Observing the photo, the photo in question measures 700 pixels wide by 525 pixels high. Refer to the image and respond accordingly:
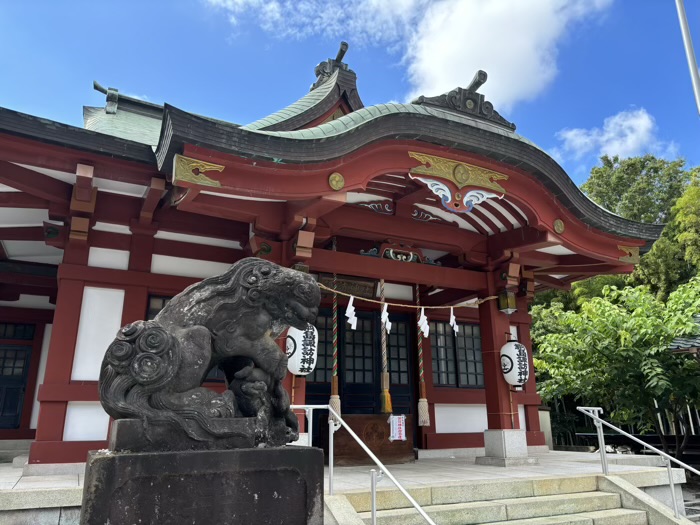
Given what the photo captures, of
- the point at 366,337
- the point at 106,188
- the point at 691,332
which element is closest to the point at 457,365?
the point at 366,337

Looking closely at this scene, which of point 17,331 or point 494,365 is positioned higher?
point 17,331

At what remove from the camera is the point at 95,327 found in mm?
6613

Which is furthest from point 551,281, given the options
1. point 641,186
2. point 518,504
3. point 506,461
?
point 641,186

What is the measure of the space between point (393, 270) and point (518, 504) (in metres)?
3.47

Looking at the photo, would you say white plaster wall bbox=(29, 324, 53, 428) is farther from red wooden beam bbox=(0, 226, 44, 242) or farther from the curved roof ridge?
the curved roof ridge

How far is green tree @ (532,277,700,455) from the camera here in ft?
34.8

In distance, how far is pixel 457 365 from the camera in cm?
1015

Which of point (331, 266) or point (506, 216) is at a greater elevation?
point (506, 216)

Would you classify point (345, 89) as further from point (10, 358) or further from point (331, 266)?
point (10, 358)

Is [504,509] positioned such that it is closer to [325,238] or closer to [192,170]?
[325,238]

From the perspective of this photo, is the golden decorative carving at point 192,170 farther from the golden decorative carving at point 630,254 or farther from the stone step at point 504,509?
the golden decorative carving at point 630,254

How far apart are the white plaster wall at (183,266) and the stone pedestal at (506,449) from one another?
490 centimetres

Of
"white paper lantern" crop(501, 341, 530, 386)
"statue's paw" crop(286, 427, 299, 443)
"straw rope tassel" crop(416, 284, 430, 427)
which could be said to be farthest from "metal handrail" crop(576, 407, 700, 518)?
"statue's paw" crop(286, 427, 299, 443)

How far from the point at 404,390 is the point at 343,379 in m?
1.30
